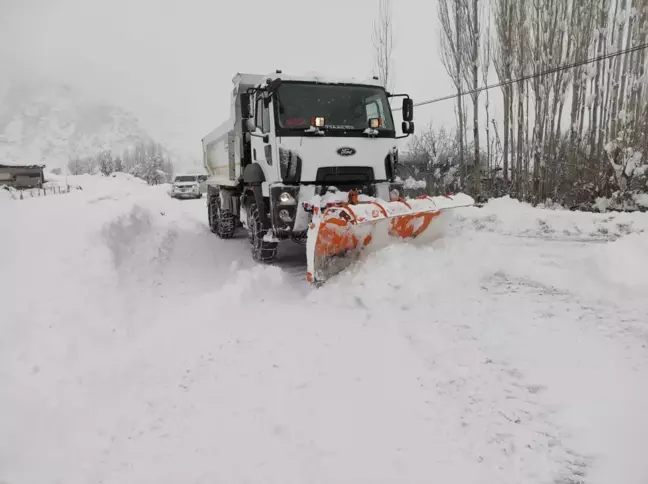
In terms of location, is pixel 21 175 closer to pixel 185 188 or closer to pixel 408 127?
pixel 185 188

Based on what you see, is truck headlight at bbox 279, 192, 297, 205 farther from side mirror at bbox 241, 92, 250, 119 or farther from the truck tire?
the truck tire

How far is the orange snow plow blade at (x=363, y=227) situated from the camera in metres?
5.33

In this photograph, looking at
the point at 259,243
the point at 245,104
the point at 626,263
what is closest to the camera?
the point at 626,263

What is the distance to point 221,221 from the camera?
997 centimetres

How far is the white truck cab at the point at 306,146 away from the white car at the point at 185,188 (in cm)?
2220

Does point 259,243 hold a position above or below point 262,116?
below

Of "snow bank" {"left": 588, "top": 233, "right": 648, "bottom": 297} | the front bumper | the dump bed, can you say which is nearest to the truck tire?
the dump bed

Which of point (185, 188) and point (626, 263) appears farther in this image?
point (185, 188)

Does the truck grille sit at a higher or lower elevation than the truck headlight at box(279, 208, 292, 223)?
higher

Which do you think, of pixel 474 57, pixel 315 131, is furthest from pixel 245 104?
pixel 474 57

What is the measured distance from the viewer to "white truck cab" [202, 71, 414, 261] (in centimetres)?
622

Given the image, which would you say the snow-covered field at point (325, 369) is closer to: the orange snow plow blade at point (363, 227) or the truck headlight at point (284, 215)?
the orange snow plow blade at point (363, 227)

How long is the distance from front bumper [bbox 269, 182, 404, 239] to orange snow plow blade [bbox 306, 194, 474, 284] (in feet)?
1.40

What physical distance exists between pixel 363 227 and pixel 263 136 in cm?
210
